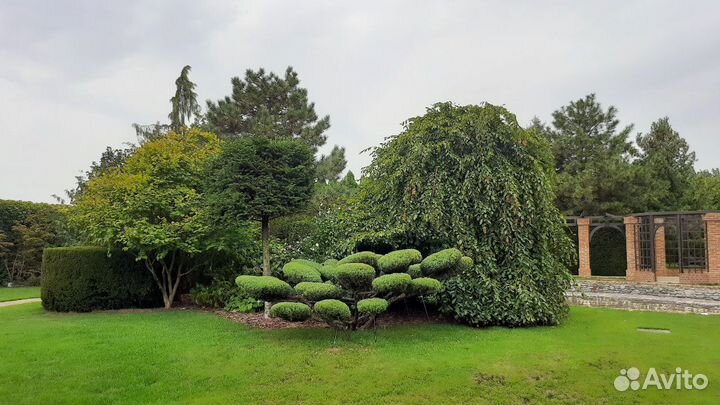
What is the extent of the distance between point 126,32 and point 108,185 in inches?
125

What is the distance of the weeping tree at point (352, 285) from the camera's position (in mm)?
5465

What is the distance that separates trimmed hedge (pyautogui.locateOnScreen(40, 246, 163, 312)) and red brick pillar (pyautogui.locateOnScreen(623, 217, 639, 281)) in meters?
15.9

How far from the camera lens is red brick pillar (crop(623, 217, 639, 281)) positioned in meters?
16.4

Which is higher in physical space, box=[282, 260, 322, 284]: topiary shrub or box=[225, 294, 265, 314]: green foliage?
box=[282, 260, 322, 284]: topiary shrub

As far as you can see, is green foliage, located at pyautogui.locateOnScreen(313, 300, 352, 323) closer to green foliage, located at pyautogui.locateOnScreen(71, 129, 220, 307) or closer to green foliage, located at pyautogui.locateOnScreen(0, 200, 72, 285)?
green foliage, located at pyautogui.locateOnScreen(71, 129, 220, 307)

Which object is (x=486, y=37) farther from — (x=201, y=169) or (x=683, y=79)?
(x=201, y=169)

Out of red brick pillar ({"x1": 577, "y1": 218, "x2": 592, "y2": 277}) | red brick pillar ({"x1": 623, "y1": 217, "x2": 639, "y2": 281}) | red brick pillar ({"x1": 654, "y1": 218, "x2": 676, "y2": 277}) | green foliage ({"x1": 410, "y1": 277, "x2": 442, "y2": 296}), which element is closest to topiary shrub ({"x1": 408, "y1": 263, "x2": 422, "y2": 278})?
green foliage ({"x1": 410, "y1": 277, "x2": 442, "y2": 296})

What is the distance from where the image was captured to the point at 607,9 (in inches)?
343

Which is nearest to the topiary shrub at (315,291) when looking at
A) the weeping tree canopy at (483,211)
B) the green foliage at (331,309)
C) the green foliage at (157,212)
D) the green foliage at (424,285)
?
the green foliage at (331,309)

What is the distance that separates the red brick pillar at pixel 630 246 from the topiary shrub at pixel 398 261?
1373 cm

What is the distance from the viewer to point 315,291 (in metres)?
5.57

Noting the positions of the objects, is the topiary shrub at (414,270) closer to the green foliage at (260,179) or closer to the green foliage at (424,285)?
the green foliage at (424,285)

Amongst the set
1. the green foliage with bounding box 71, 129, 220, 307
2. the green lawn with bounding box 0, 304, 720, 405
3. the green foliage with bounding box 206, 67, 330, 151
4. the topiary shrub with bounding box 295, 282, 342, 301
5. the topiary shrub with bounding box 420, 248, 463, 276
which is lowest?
the green lawn with bounding box 0, 304, 720, 405

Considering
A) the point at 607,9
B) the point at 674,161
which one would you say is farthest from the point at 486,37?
the point at 674,161
